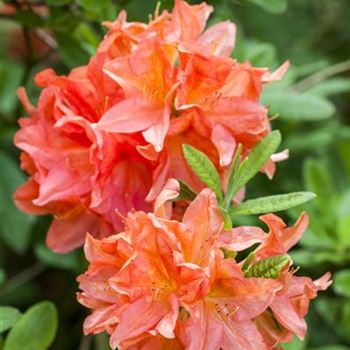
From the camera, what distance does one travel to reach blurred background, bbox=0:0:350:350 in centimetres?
164

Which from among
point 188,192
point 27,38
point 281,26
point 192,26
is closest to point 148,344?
point 188,192

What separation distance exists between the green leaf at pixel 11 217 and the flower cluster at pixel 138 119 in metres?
0.46

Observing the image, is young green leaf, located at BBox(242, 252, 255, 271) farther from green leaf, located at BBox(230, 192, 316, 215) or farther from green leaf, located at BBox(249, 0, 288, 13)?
green leaf, located at BBox(249, 0, 288, 13)

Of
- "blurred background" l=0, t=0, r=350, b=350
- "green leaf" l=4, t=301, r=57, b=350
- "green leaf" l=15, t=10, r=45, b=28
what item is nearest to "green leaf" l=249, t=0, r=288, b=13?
"blurred background" l=0, t=0, r=350, b=350

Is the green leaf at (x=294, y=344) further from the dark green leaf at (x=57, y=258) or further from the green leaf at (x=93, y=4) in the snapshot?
the green leaf at (x=93, y=4)

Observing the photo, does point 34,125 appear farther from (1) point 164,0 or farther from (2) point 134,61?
(1) point 164,0

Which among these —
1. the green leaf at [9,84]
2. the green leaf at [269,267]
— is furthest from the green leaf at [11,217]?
the green leaf at [269,267]

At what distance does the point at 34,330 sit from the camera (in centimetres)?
143

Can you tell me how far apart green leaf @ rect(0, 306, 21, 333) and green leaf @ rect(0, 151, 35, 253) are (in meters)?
0.39

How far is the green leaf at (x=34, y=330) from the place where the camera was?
56.1 inches

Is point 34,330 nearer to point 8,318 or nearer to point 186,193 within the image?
point 8,318

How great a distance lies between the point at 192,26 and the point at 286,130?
28.6 inches

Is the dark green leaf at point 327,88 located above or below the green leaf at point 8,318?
below

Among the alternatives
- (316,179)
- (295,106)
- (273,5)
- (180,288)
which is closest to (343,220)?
(316,179)
